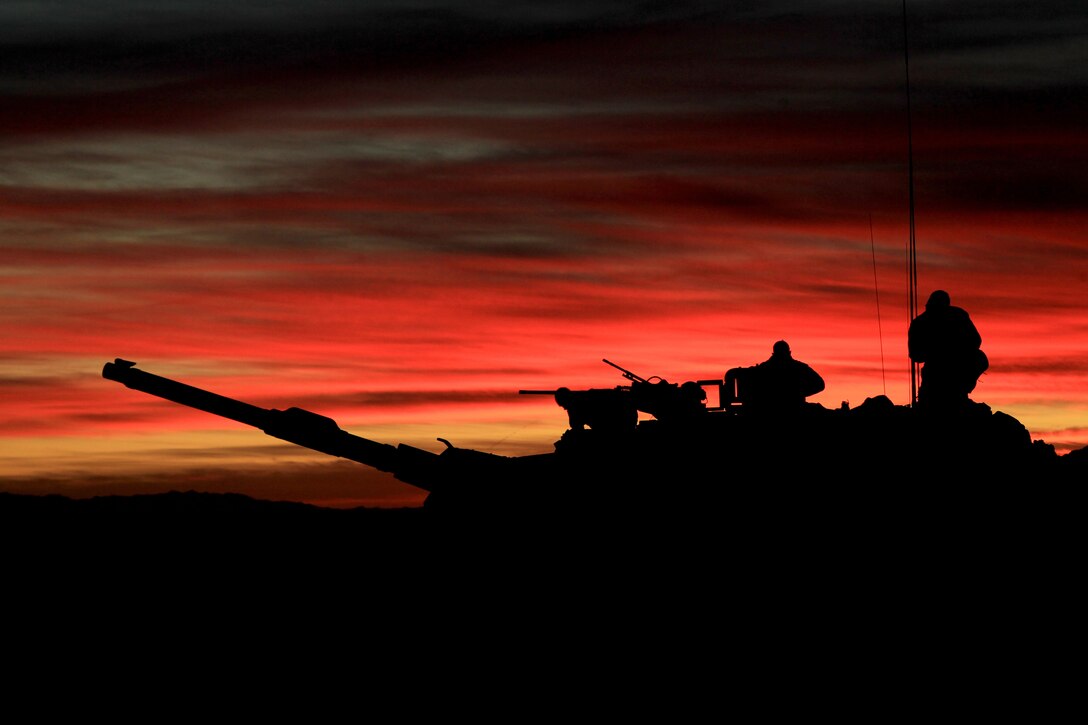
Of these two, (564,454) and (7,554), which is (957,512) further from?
(7,554)

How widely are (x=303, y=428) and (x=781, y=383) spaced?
313 inches

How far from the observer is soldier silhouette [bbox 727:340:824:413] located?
21.1 meters

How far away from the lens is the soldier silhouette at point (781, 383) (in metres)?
21.1

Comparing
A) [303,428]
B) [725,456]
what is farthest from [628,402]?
[303,428]

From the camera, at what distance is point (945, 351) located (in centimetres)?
2058

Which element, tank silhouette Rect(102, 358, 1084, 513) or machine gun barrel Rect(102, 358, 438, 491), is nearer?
tank silhouette Rect(102, 358, 1084, 513)

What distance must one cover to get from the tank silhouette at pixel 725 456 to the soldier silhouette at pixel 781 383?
15 cm

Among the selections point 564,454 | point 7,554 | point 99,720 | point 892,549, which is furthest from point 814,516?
point 7,554

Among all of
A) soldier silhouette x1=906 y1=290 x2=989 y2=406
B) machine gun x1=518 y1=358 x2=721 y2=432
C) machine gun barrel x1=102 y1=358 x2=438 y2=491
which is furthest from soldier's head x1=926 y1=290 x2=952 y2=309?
machine gun barrel x1=102 y1=358 x2=438 y2=491

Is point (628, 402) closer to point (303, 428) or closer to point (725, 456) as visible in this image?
point (725, 456)

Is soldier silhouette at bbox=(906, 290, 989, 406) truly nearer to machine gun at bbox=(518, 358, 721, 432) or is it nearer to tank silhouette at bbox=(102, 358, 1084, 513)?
tank silhouette at bbox=(102, 358, 1084, 513)

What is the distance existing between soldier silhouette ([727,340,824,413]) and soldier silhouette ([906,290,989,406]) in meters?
1.50

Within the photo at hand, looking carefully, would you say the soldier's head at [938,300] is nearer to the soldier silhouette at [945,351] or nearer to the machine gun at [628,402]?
the soldier silhouette at [945,351]

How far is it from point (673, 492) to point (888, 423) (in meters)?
3.13
